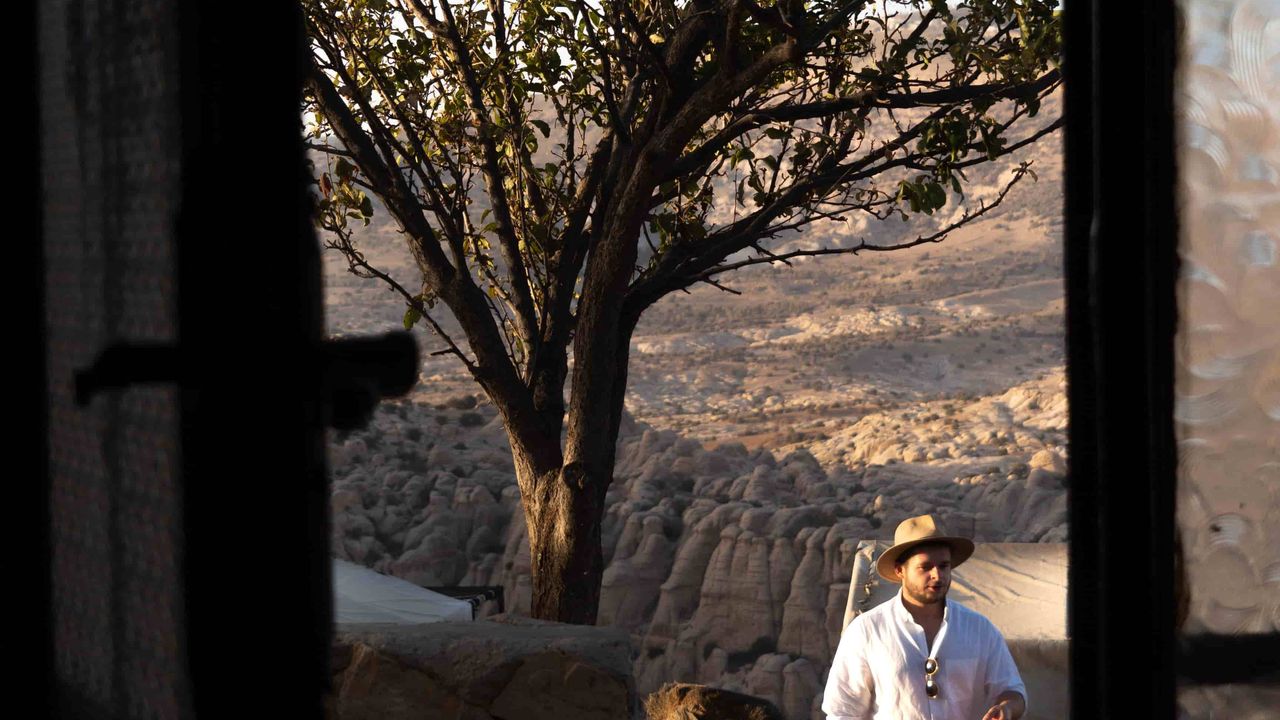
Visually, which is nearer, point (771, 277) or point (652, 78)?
point (652, 78)

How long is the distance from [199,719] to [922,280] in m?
34.4

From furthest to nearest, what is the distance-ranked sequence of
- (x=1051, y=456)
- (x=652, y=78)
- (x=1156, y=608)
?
(x=1051, y=456)
(x=652, y=78)
(x=1156, y=608)

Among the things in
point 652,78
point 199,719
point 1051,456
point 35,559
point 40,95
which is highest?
point 652,78

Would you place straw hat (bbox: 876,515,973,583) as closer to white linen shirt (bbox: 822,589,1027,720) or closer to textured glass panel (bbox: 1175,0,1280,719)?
white linen shirt (bbox: 822,589,1027,720)

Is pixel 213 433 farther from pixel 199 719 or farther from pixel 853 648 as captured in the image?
pixel 853 648

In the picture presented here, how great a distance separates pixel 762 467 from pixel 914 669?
477 inches

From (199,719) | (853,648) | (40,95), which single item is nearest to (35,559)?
(199,719)

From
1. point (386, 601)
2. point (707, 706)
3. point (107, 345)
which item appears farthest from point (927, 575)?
point (386, 601)

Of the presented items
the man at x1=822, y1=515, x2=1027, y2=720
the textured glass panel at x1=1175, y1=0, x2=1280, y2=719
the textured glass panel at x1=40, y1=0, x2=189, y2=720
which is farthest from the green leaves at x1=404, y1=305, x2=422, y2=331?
the textured glass panel at x1=1175, y1=0, x2=1280, y2=719

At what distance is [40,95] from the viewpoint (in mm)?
1128

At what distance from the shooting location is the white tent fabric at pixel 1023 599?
247 inches

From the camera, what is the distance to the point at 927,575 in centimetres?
412

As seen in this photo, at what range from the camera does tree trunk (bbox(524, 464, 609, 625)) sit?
548 centimetres

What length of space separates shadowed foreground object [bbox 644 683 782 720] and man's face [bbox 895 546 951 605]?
82.4 inches
